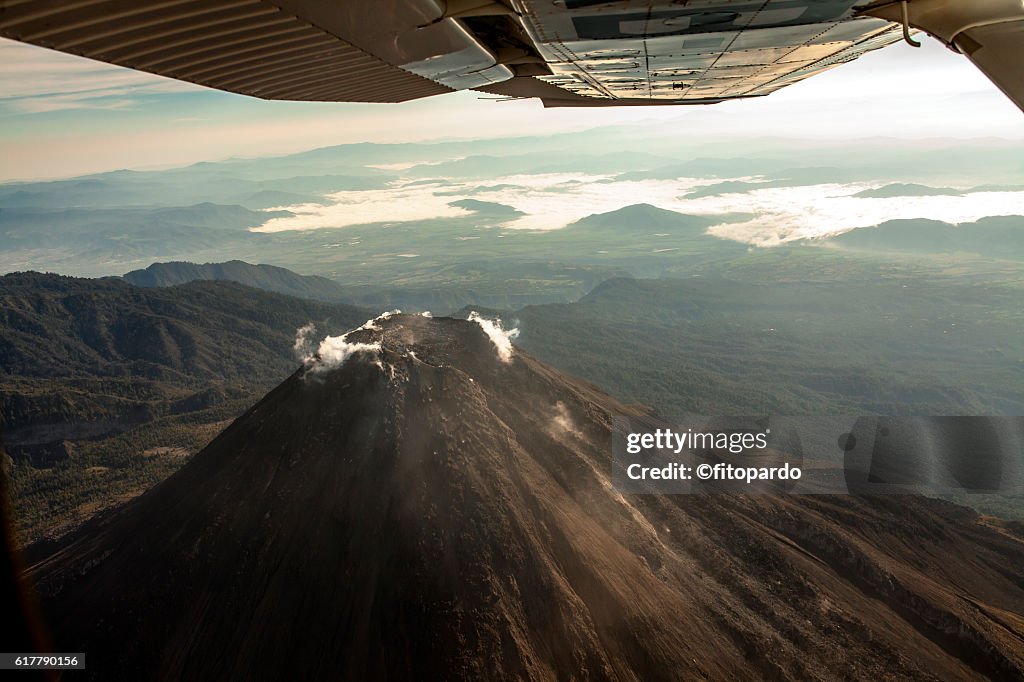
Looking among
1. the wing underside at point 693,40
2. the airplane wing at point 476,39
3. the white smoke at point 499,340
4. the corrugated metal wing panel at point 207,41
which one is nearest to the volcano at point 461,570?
the white smoke at point 499,340

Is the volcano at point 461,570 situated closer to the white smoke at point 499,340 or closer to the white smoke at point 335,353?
the white smoke at point 335,353

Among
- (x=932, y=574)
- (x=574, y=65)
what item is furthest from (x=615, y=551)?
(x=574, y=65)

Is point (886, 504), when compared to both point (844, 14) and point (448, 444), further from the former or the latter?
point (844, 14)

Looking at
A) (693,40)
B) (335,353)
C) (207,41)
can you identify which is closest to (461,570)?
→ (335,353)

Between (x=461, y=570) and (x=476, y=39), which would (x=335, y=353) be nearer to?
(x=461, y=570)

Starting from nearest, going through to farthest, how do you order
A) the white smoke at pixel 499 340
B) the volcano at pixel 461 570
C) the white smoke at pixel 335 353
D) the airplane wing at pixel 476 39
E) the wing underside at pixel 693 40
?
1. the airplane wing at pixel 476 39
2. the wing underside at pixel 693 40
3. the volcano at pixel 461 570
4. the white smoke at pixel 335 353
5. the white smoke at pixel 499 340

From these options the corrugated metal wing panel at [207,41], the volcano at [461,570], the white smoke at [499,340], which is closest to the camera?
the corrugated metal wing panel at [207,41]
